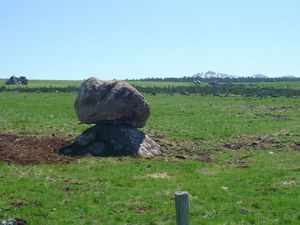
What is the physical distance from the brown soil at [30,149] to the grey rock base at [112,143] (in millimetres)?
899

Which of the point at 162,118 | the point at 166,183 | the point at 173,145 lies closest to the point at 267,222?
the point at 166,183

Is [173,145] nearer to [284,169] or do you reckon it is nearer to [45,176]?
[284,169]

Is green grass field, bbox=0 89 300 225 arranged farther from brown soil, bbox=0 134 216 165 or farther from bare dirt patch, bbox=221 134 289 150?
brown soil, bbox=0 134 216 165

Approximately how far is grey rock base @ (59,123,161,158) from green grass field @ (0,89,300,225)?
1150 mm

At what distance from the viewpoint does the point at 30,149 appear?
23953mm

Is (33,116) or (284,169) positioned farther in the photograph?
(33,116)

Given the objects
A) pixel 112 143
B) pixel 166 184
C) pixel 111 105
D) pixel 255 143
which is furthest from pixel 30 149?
pixel 255 143

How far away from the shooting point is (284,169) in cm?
2155

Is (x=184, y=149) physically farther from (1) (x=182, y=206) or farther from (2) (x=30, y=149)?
(1) (x=182, y=206)

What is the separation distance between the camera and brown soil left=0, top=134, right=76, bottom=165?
22234 mm

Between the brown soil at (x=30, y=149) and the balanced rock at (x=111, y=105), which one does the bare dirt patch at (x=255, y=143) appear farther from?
the brown soil at (x=30, y=149)

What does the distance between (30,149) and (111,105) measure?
482 cm

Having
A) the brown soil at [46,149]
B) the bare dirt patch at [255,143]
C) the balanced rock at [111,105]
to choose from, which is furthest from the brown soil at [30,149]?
the bare dirt patch at [255,143]

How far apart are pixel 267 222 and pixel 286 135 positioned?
1823 cm
